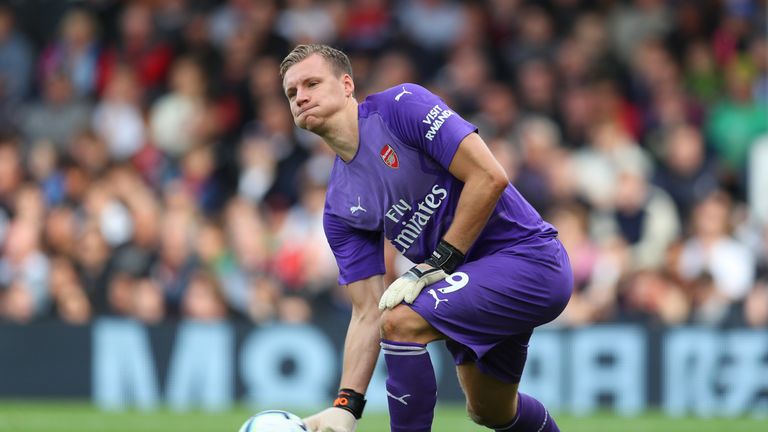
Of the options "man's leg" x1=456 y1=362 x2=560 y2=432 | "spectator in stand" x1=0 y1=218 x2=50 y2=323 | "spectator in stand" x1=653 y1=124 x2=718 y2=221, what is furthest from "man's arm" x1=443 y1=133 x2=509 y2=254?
"spectator in stand" x1=0 y1=218 x2=50 y2=323

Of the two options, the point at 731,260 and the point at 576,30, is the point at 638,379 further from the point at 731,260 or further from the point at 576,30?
the point at 576,30

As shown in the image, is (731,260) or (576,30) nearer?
(731,260)

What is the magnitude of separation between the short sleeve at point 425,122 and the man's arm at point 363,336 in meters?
0.81

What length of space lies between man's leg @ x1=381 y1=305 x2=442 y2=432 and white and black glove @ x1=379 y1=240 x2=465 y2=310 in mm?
45

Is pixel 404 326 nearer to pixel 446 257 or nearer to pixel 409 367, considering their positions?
pixel 409 367

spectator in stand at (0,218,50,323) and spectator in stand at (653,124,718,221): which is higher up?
spectator in stand at (653,124,718,221)

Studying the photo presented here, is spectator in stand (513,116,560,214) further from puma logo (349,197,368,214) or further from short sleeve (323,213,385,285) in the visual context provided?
puma logo (349,197,368,214)

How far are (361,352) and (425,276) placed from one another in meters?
0.63

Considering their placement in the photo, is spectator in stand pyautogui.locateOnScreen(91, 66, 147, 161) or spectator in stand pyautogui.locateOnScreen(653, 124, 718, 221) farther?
spectator in stand pyautogui.locateOnScreen(91, 66, 147, 161)

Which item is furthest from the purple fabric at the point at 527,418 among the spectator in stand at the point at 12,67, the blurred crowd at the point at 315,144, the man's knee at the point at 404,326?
the spectator in stand at the point at 12,67

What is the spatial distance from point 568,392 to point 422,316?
606 centimetres

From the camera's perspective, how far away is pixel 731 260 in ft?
40.5

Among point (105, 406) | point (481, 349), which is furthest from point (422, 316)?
point (105, 406)

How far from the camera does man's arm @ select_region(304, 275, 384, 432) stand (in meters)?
6.57
